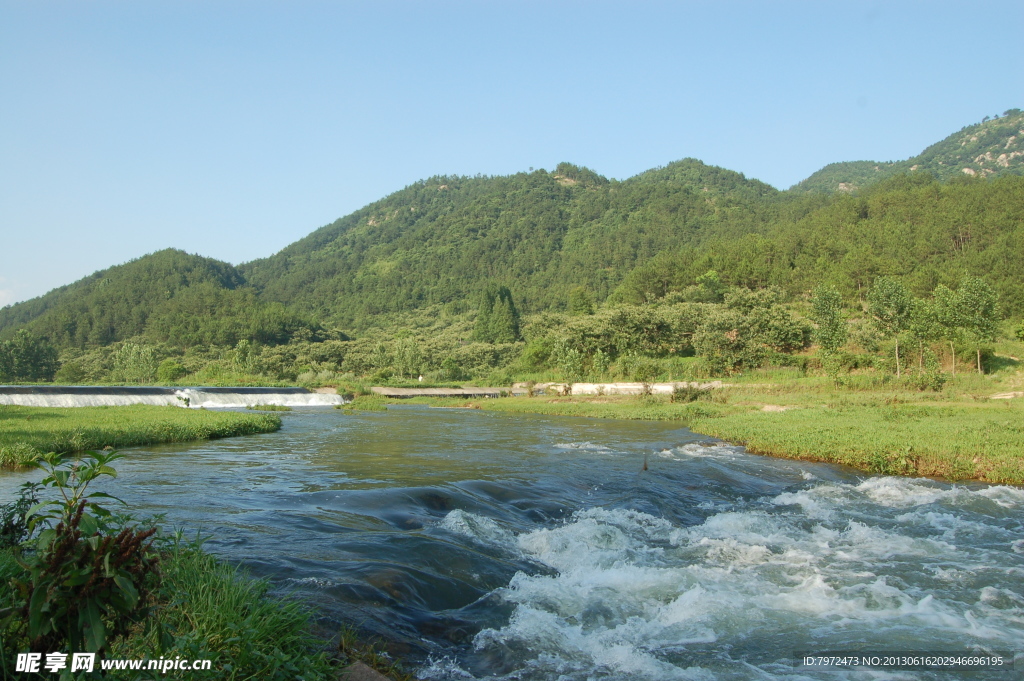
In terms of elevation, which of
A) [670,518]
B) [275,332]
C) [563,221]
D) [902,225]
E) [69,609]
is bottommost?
[670,518]

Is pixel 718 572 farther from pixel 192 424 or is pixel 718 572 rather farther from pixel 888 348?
pixel 888 348

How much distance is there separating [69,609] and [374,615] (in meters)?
3.59

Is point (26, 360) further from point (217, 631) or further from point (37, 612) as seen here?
point (37, 612)

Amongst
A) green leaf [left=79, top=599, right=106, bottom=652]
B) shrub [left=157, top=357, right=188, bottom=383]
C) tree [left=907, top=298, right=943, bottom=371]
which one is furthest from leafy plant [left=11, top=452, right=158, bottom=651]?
shrub [left=157, top=357, right=188, bottom=383]

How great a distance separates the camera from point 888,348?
40000 millimetres

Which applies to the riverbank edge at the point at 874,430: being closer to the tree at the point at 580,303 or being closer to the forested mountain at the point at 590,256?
the forested mountain at the point at 590,256

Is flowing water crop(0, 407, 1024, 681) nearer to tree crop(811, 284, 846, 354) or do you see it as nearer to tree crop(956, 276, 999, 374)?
tree crop(956, 276, 999, 374)

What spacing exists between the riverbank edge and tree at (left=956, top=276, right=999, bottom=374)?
28.1 feet

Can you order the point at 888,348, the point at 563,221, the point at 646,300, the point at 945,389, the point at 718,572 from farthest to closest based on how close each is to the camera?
the point at 563,221, the point at 646,300, the point at 888,348, the point at 945,389, the point at 718,572

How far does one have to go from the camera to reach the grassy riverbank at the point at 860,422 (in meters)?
15.1

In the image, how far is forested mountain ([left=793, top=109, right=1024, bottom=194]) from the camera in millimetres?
166625

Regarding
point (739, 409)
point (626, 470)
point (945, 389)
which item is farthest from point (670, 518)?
point (945, 389)

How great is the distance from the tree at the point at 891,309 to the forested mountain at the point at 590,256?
2150 centimetres

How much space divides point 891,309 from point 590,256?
93.6 meters
